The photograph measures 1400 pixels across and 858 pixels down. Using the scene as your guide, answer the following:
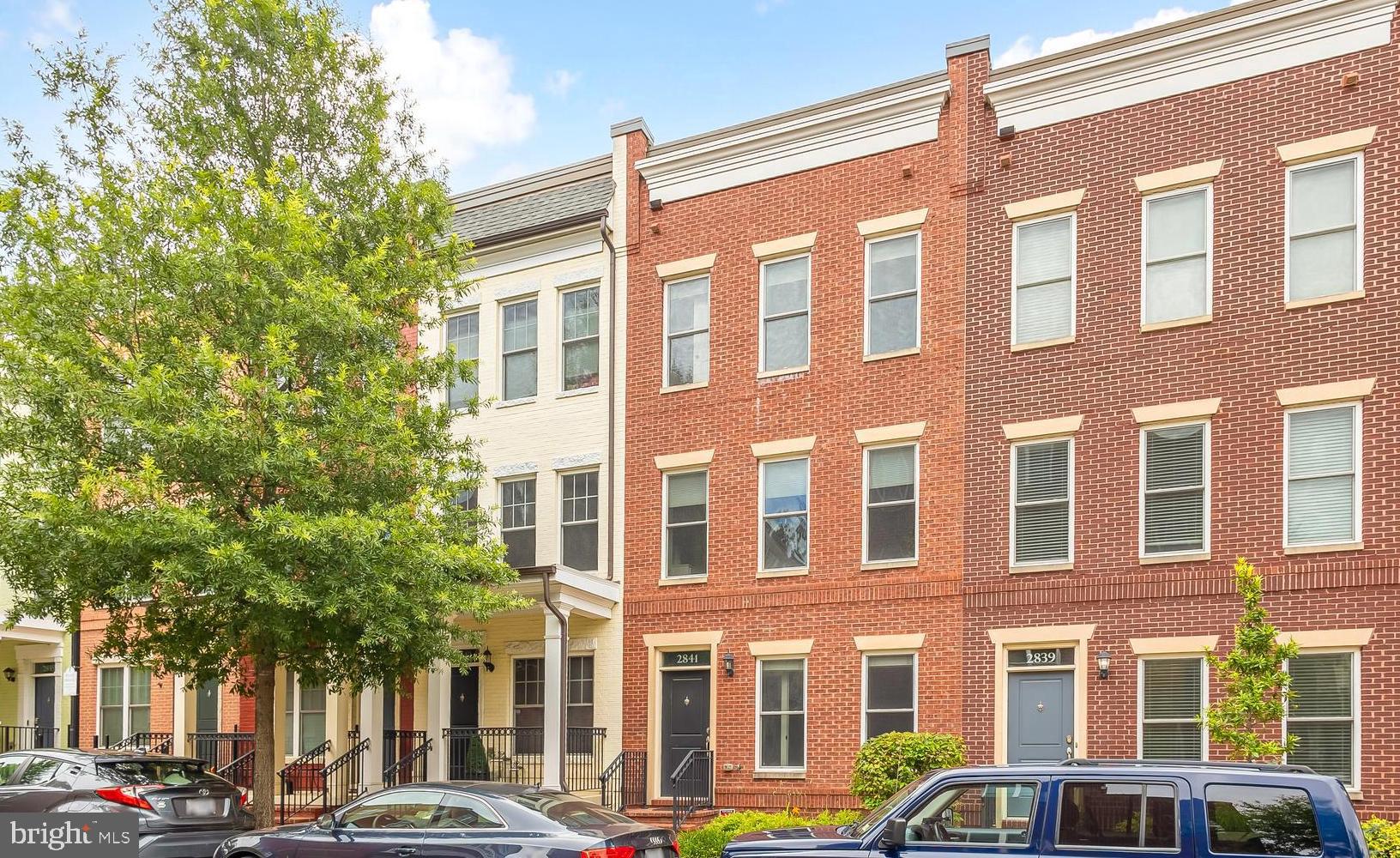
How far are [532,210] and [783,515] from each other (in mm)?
7766

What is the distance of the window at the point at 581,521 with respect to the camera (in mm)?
23344

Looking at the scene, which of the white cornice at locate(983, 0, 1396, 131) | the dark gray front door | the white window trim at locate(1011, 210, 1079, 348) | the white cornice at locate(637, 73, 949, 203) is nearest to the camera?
the white cornice at locate(983, 0, 1396, 131)

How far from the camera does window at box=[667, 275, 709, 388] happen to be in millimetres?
22750

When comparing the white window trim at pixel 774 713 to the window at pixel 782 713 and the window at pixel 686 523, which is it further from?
the window at pixel 686 523

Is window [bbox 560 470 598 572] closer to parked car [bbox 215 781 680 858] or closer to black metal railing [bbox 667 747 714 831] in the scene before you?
black metal railing [bbox 667 747 714 831]

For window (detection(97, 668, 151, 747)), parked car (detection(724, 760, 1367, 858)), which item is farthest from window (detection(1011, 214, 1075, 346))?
window (detection(97, 668, 151, 747))

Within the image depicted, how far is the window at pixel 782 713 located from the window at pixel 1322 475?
7.40 m

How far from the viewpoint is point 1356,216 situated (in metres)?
17.6

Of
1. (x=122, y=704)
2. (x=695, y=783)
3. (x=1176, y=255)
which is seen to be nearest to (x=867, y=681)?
(x=695, y=783)

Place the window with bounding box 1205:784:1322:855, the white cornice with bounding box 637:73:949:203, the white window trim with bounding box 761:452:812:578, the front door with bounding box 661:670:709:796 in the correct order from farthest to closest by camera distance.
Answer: the front door with bounding box 661:670:709:796
the white window trim with bounding box 761:452:812:578
the white cornice with bounding box 637:73:949:203
the window with bounding box 1205:784:1322:855

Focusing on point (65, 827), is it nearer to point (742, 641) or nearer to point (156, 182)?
point (156, 182)

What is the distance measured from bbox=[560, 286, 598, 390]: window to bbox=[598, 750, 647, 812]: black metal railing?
623cm

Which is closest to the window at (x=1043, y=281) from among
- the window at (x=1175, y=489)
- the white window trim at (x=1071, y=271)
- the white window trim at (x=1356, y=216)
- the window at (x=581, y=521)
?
the white window trim at (x=1071, y=271)

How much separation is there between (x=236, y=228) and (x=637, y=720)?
982cm
